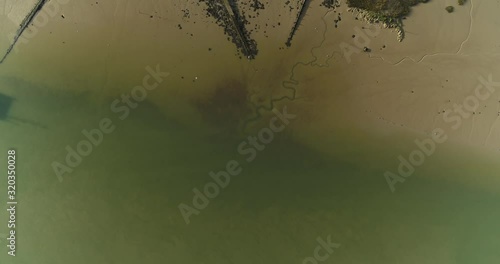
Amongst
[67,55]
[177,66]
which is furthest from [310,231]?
[67,55]

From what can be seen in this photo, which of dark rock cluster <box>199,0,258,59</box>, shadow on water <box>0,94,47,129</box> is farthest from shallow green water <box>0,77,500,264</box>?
dark rock cluster <box>199,0,258,59</box>

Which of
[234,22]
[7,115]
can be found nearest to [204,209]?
[234,22]

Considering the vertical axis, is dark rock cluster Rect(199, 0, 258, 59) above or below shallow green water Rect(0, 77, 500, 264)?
above

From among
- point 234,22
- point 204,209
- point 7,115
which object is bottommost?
point 204,209

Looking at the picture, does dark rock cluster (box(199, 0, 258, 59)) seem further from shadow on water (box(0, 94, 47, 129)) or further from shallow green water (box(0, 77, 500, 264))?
shadow on water (box(0, 94, 47, 129))

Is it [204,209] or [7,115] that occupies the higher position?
[7,115]

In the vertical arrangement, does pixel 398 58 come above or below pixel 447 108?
above

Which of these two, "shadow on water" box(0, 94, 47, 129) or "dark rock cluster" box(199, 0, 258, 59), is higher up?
"dark rock cluster" box(199, 0, 258, 59)

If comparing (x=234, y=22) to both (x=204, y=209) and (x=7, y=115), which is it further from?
(x=7, y=115)

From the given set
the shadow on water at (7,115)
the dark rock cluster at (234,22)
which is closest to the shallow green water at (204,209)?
the shadow on water at (7,115)

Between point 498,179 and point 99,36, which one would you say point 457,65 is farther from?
point 99,36

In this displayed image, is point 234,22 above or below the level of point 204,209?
above
